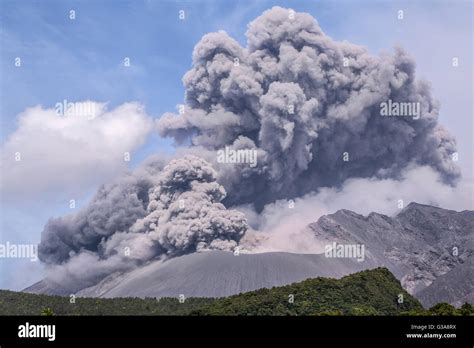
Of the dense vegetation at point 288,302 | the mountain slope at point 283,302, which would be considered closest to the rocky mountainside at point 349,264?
the dense vegetation at point 288,302

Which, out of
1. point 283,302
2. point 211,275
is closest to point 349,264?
point 211,275

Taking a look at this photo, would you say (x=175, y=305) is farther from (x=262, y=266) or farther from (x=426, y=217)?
(x=426, y=217)

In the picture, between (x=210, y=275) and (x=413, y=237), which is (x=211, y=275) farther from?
(x=413, y=237)

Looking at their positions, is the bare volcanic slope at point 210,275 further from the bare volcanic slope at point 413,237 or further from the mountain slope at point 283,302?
the mountain slope at point 283,302
